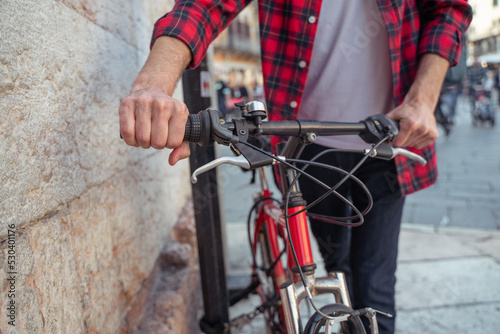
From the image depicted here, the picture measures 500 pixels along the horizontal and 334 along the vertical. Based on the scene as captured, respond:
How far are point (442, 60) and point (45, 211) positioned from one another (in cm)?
125

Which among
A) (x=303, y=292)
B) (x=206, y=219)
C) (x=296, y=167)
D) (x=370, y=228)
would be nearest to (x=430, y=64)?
(x=370, y=228)

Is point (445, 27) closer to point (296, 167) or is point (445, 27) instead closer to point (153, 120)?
point (296, 167)

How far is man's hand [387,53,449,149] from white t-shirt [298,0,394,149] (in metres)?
0.15

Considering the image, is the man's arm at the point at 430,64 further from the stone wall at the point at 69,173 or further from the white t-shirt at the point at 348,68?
the stone wall at the point at 69,173

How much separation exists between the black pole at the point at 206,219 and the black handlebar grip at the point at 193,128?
3.12 feet

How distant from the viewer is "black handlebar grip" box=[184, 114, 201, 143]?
36.6 inches

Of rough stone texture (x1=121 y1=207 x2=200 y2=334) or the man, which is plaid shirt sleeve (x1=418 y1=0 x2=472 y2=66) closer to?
the man

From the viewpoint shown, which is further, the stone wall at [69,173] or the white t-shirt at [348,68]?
the white t-shirt at [348,68]

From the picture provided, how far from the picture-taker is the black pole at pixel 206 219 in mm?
1918

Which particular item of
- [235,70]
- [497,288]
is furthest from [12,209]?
[235,70]

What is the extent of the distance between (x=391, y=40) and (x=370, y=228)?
0.63 meters

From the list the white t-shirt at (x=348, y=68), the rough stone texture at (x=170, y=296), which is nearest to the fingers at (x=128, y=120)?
the white t-shirt at (x=348, y=68)

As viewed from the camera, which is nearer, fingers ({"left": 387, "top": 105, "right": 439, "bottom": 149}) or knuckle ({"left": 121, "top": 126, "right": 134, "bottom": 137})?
knuckle ({"left": 121, "top": 126, "right": 134, "bottom": 137})

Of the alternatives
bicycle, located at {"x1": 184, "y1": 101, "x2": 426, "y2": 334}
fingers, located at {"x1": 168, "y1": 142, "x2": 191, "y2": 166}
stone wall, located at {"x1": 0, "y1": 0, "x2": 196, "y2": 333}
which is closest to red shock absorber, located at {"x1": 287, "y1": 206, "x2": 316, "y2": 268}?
bicycle, located at {"x1": 184, "y1": 101, "x2": 426, "y2": 334}
